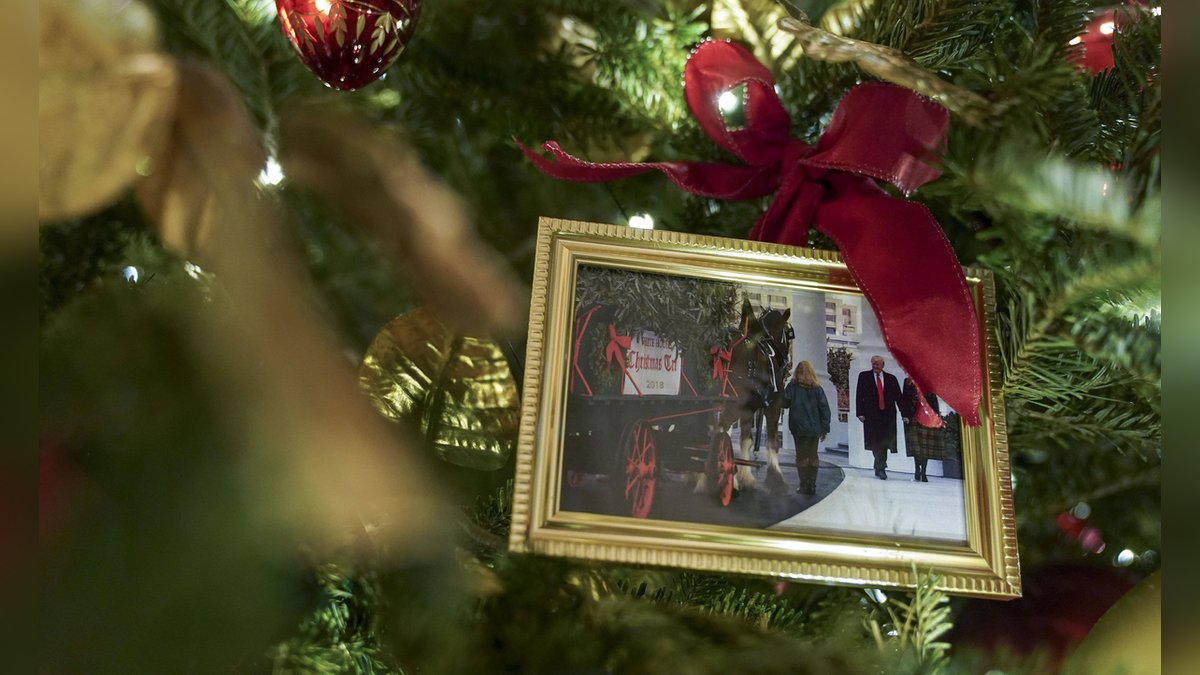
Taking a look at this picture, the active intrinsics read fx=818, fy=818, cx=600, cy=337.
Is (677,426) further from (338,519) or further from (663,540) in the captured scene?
(338,519)

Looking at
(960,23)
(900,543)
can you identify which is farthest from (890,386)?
(960,23)

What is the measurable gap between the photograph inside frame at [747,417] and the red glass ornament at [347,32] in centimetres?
18

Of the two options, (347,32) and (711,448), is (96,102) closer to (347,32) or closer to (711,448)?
(347,32)

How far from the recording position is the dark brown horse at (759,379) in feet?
1.43

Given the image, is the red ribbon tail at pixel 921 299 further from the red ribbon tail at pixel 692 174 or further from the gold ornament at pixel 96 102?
the gold ornament at pixel 96 102

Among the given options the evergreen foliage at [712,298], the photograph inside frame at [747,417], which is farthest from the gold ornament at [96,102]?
the photograph inside frame at [747,417]

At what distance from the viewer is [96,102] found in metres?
0.49

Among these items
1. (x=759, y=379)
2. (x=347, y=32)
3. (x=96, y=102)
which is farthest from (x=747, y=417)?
(x=96, y=102)

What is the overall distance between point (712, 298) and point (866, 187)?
0.40 ft

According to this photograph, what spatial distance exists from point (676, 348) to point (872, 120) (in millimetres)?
173

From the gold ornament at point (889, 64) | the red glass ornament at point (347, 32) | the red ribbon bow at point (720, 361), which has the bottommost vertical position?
the red ribbon bow at point (720, 361)

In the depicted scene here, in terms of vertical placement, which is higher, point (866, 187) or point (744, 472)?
point (866, 187)

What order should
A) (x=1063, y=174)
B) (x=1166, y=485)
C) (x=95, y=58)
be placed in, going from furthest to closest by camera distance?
(x=95, y=58)
(x=1063, y=174)
(x=1166, y=485)

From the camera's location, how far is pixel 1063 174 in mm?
382
